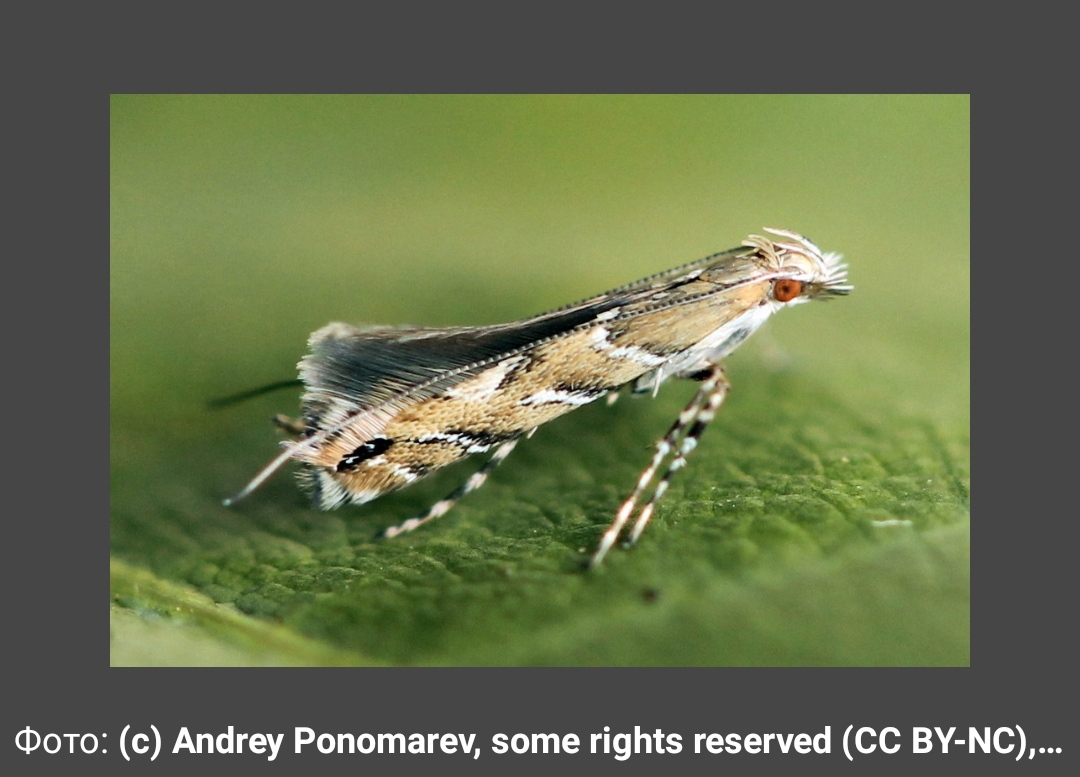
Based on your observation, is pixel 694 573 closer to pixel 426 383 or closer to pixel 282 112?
pixel 426 383

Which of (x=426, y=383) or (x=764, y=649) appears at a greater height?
(x=426, y=383)

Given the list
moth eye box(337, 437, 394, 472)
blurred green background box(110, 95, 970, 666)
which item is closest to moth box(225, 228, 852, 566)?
moth eye box(337, 437, 394, 472)

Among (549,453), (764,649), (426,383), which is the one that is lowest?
(764,649)

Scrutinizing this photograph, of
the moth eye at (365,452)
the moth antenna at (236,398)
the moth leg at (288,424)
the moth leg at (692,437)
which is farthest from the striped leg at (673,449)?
the moth antenna at (236,398)

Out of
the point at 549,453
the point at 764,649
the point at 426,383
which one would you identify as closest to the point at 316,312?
the point at 426,383

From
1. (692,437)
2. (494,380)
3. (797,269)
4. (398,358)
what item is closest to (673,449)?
(692,437)

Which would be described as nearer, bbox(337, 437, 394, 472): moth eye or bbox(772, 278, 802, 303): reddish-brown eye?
bbox(337, 437, 394, 472): moth eye

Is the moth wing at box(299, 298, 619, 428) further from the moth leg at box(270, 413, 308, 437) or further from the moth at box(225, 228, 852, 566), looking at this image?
the moth leg at box(270, 413, 308, 437)
